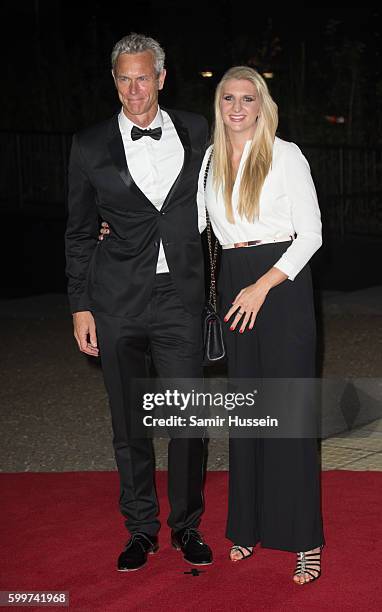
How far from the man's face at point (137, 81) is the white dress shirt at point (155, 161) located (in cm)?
12

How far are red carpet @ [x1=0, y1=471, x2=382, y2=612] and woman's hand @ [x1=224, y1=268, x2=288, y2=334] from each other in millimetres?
1045

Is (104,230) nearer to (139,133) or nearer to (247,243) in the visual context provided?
(139,133)

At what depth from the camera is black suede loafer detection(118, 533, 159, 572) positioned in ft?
16.3

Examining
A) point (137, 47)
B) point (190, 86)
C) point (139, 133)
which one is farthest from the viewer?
point (190, 86)

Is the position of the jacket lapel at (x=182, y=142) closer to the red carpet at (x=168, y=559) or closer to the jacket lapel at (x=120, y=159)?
the jacket lapel at (x=120, y=159)

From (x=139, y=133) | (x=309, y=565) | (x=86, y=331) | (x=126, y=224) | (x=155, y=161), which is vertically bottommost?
(x=309, y=565)

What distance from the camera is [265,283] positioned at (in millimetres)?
4594

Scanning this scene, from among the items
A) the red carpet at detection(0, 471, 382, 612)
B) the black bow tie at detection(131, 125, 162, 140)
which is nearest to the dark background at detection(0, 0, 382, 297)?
the red carpet at detection(0, 471, 382, 612)

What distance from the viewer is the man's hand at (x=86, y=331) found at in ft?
16.4

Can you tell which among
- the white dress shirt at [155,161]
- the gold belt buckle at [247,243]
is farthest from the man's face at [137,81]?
the gold belt buckle at [247,243]

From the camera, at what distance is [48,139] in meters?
19.4

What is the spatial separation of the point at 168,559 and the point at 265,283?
132 cm

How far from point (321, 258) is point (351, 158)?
1217 centimetres

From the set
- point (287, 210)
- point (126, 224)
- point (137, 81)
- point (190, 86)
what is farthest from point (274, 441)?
point (190, 86)
